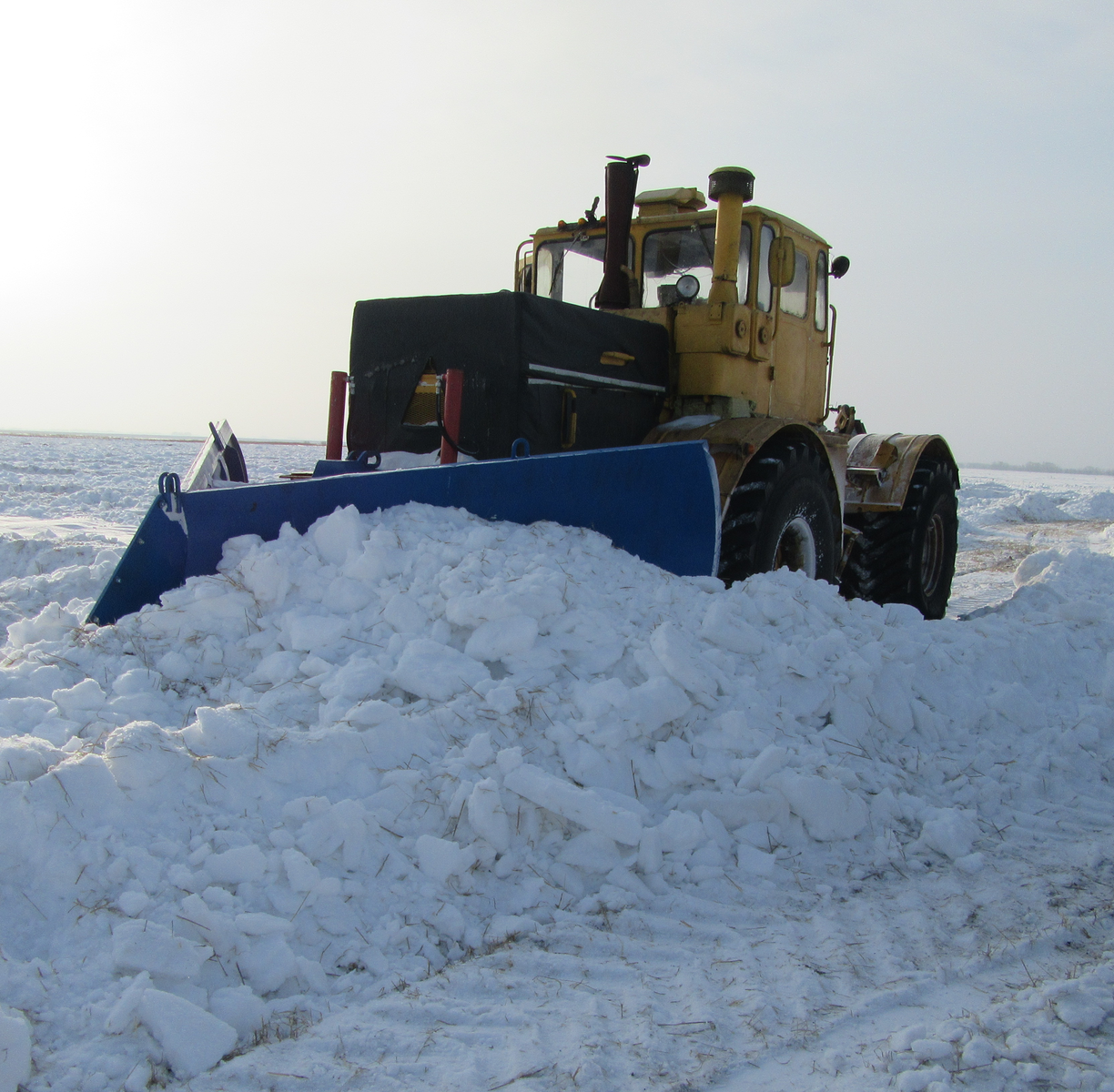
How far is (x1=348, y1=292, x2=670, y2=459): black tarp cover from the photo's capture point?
16.1 feet

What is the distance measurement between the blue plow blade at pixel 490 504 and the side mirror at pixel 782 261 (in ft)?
5.67

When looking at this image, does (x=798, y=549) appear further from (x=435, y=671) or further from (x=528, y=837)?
(x=528, y=837)

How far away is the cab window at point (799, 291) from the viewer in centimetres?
636

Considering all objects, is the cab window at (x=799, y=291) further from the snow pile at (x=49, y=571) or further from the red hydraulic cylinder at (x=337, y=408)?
the snow pile at (x=49, y=571)

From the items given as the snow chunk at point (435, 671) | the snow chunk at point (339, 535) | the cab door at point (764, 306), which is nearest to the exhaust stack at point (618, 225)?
the cab door at point (764, 306)

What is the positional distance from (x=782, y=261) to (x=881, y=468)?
2117 millimetres

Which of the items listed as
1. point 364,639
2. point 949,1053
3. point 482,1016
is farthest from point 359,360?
point 949,1053

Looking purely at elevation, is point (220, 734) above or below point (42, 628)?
below

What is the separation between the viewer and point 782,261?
19.6 feet

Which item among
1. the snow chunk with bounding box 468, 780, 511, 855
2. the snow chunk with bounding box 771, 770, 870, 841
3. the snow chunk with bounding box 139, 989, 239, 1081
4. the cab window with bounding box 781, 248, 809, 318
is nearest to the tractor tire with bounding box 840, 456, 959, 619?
the cab window with bounding box 781, 248, 809, 318

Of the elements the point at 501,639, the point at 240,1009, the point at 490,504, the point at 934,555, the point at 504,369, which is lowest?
the point at 240,1009

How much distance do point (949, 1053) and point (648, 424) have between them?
419 centimetres

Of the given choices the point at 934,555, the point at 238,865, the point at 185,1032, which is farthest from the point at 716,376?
the point at 185,1032

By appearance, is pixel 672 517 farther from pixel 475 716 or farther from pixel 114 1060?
pixel 114 1060
